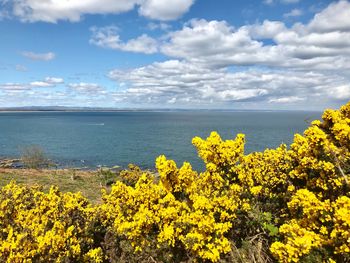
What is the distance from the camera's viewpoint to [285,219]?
10.9 m

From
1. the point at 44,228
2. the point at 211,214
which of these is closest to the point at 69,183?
the point at 44,228

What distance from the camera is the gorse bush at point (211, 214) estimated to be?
28.7ft

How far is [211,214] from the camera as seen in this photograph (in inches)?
364

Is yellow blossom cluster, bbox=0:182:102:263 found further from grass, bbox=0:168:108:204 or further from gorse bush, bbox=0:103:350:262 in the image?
grass, bbox=0:168:108:204

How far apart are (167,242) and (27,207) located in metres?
6.28

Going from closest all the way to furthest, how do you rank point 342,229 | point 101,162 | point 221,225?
point 342,229
point 221,225
point 101,162

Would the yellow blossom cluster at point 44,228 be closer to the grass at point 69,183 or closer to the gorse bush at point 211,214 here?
the gorse bush at point 211,214

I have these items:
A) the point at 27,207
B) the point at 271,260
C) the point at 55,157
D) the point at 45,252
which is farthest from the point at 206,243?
the point at 55,157

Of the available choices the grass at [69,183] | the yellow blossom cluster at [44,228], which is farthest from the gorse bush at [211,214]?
the grass at [69,183]

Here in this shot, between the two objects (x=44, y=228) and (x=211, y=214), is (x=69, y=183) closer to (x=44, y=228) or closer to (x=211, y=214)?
(x=44, y=228)

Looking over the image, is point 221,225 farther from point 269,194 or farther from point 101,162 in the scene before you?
point 101,162

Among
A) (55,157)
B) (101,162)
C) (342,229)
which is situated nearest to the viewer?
(342,229)

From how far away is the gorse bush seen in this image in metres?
8.76

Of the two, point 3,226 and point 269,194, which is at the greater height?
point 269,194
